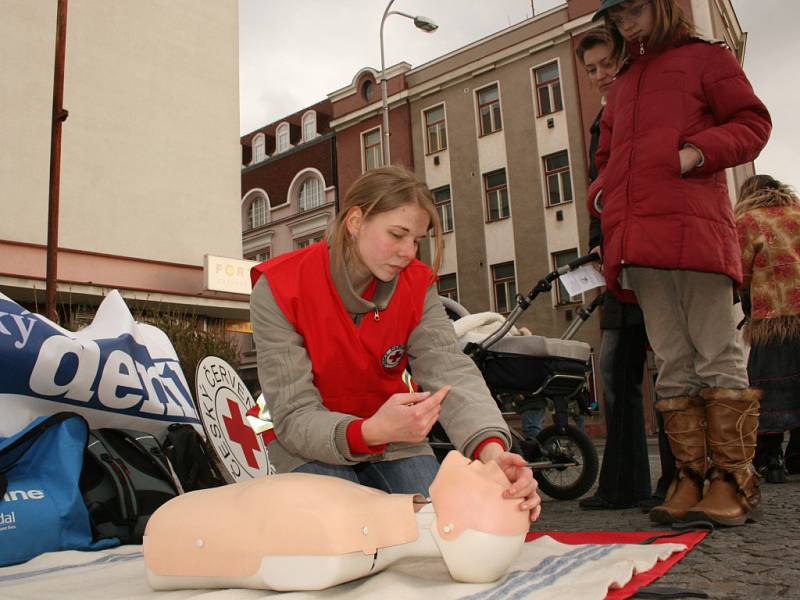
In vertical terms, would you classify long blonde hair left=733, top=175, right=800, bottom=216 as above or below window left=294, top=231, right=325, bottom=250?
below

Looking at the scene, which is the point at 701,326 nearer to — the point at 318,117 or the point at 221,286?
the point at 221,286

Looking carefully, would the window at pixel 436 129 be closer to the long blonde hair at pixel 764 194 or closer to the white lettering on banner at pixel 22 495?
the long blonde hair at pixel 764 194

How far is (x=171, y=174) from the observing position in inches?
599

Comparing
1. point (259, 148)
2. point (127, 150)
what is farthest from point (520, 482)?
point (259, 148)

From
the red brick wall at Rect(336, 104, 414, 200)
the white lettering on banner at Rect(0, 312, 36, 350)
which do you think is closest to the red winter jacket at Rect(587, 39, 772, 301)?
the white lettering on banner at Rect(0, 312, 36, 350)

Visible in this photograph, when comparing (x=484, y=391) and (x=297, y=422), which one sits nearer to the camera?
(x=297, y=422)

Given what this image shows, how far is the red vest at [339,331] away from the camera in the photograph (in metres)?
2.19

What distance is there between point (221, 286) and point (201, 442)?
37.5 ft

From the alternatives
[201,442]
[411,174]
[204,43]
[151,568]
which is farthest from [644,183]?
[204,43]

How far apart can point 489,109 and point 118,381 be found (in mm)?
18860

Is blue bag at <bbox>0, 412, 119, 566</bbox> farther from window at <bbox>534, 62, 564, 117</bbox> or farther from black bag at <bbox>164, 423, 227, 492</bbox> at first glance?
window at <bbox>534, 62, 564, 117</bbox>

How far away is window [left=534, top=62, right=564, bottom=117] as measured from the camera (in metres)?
19.6

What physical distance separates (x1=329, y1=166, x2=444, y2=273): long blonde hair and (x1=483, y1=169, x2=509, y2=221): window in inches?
718

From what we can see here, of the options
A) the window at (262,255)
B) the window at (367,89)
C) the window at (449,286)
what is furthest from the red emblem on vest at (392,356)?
the window at (262,255)
